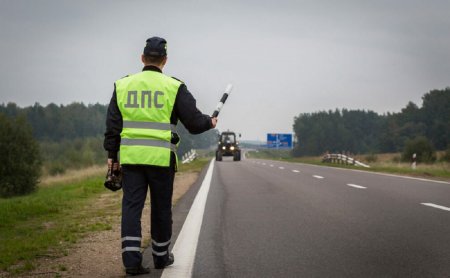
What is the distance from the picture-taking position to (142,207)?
4.84 meters

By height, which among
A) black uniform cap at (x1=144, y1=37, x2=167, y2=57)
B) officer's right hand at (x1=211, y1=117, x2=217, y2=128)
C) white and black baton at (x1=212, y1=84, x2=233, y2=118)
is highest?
black uniform cap at (x1=144, y1=37, x2=167, y2=57)

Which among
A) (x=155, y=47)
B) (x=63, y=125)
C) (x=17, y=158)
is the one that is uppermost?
(x=63, y=125)

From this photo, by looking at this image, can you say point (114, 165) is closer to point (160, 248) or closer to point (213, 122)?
point (160, 248)

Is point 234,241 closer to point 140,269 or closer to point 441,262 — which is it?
point 140,269

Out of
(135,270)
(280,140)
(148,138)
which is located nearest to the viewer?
(135,270)

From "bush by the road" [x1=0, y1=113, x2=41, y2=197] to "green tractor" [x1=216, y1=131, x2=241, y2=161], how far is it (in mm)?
16282

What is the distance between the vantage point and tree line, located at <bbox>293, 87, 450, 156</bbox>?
12319 centimetres

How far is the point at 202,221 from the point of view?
8078 mm

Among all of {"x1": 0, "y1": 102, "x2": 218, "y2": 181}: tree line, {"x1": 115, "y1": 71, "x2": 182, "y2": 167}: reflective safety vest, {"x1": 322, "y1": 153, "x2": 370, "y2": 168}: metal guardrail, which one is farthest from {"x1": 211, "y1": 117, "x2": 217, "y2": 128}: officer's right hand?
{"x1": 0, "y1": 102, "x2": 218, "y2": 181}: tree line

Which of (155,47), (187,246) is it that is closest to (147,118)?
(155,47)

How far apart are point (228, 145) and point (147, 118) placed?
40373mm

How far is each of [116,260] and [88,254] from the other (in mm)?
464

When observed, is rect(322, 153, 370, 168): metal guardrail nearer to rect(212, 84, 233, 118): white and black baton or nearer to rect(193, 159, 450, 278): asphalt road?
rect(193, 159, 450, 278): asphalt road

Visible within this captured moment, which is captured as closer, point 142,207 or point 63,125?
point 142,207
